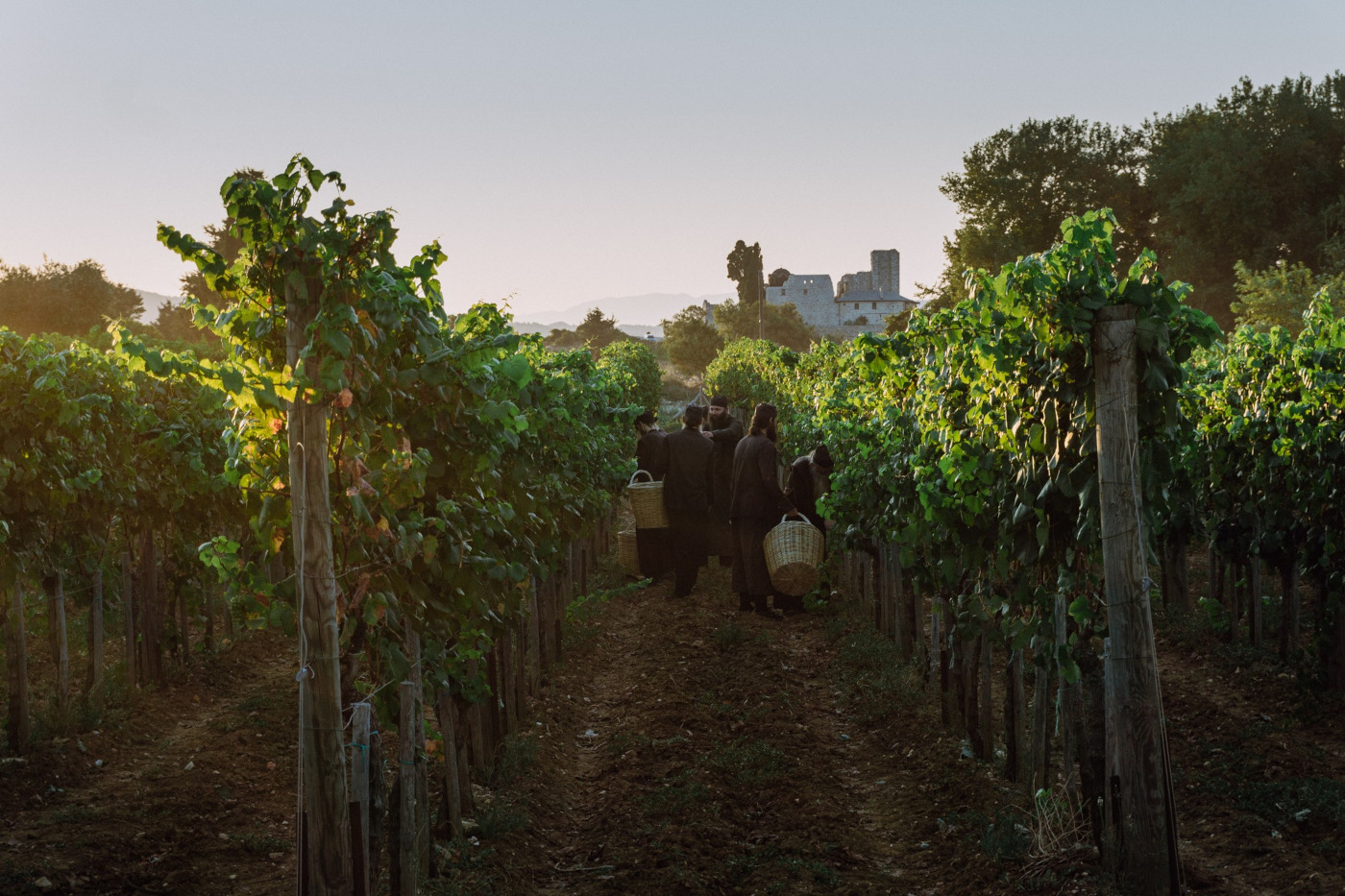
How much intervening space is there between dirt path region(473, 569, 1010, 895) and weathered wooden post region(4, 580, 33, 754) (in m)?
3.19

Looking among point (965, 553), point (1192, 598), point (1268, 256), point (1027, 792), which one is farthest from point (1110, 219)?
point (1268, 256)

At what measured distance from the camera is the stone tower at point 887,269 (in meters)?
112

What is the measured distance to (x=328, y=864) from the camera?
3.46m

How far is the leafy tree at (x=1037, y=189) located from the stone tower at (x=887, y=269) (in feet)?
211

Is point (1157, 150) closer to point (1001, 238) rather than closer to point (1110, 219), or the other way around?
point (1001, 238)

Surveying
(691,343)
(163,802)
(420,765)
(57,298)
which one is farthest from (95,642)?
(691,343)

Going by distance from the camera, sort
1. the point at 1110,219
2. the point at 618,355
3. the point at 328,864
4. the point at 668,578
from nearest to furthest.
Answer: the point at 328,864 → the point at 1110,219 → the point at 668,578 → the point at 618,355

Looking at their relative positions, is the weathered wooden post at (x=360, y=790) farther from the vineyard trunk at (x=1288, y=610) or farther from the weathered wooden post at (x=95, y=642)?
the vineyard trunk at (x=1288, y=610)

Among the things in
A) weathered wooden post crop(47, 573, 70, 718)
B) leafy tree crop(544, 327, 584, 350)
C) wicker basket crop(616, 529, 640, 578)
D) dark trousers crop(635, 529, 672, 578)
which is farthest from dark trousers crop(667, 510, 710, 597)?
leafy tree crop(544, 327, 584, 350)

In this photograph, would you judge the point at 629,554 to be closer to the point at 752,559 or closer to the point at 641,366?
the point at 752,559

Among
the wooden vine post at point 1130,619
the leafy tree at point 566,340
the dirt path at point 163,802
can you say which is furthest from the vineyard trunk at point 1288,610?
the leafy tree at point 566,340

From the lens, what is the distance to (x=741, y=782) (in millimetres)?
6250

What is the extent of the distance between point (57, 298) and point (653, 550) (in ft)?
153

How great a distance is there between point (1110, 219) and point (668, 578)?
8.79m
